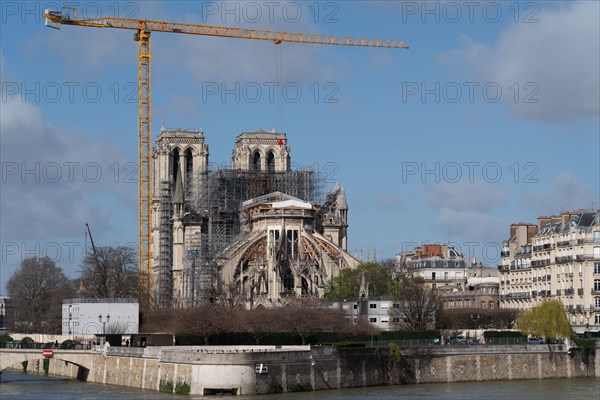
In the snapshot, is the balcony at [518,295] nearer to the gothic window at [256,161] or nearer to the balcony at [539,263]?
the balcony at [539,263]

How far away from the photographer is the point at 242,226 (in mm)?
123562

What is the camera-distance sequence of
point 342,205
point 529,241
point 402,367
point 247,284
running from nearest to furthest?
1. point 402,367
2. point 529,241
3. point 247,284
4. point 342,205

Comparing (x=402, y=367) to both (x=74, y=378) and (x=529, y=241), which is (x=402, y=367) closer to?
(x=74, y=378)

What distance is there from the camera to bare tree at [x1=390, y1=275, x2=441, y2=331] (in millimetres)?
87688

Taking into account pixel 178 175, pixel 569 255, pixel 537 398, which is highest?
pixel 178 175

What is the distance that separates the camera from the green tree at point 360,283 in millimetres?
102688

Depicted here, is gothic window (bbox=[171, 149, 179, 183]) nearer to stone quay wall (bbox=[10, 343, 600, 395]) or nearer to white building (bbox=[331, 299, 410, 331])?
white building (bbox=[331, 299, 410, 331])

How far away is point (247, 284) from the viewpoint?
369ft

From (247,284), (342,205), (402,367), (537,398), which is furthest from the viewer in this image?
(342,205)

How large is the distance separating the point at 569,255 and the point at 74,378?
3133 cm

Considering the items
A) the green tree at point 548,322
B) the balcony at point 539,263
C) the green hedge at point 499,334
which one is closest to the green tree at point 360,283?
the balcony at point 539,263

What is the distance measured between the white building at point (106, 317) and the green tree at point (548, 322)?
22775mm

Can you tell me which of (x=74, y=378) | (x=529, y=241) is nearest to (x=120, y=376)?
(x=74, y=378)

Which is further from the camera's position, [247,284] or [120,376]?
[247,284]
